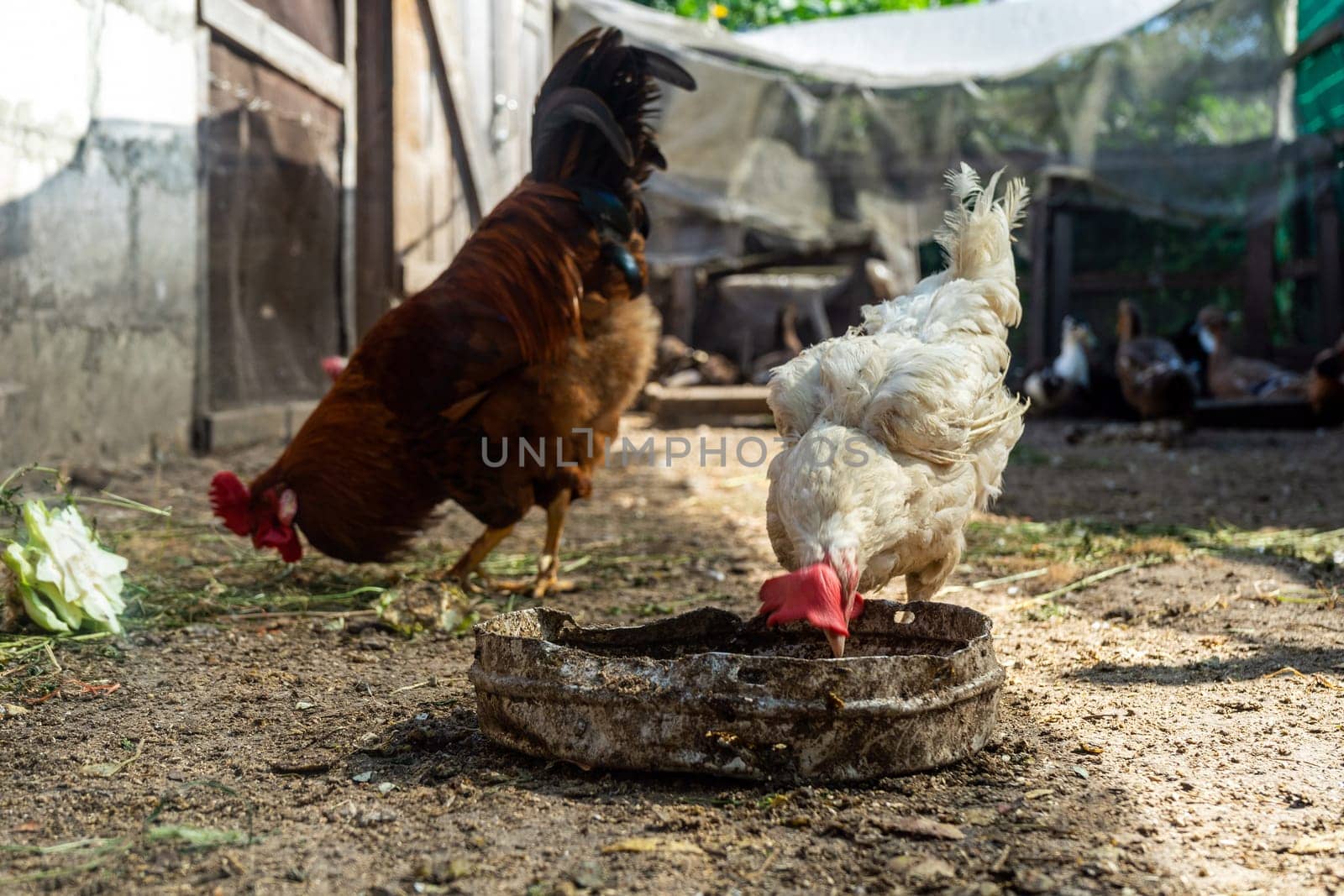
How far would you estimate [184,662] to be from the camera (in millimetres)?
3188

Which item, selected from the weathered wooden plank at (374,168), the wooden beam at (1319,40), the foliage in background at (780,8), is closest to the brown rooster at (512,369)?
the weathered wooden plank at (374,168)

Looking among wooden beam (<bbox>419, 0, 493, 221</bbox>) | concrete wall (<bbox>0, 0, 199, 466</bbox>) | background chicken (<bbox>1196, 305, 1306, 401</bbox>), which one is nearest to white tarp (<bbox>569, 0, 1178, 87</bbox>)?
wooden beam (<bbox>419, 0, 493, 221</bbox>)

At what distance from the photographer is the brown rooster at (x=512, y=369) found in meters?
4.00

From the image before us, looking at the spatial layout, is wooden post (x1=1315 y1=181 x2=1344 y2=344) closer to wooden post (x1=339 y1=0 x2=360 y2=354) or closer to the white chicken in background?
the white chicken in background

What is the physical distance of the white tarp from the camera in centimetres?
1056

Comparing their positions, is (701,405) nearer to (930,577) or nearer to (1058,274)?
(1058,274)

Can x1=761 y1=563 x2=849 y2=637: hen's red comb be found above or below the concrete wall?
below

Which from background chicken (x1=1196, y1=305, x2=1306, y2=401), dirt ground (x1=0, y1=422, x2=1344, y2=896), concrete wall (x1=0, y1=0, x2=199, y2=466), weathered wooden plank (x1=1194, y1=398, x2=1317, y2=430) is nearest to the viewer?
dirt ground (x1=0, y1=422, x2=1344, y2=896)

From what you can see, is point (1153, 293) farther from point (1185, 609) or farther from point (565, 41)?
point (1185, 609)

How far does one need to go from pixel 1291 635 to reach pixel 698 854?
7.97 ft

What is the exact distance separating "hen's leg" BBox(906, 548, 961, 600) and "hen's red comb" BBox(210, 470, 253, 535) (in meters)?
2.40

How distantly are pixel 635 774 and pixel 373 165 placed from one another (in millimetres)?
6526

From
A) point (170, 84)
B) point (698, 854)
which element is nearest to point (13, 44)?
point (170, 84)

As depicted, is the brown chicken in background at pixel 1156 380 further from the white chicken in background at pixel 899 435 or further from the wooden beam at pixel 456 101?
the white chicken in background at pixel 899 435
